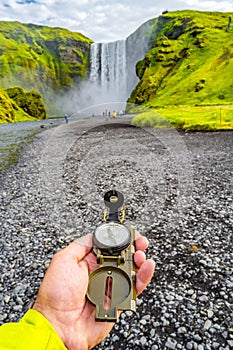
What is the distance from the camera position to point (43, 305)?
11.1 ft

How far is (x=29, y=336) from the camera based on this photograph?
101 inches

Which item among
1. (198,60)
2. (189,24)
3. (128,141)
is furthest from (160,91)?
(128,141)

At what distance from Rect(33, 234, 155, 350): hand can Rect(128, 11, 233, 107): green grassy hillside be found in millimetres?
80520

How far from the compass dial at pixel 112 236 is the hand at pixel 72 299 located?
14.3 inches

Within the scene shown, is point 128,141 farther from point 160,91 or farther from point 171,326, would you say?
point 160,91

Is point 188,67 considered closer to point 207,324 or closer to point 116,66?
point 116,66

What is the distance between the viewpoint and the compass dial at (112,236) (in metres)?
3.53

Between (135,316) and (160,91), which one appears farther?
(160,91)

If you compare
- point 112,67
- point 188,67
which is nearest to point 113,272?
point 188,67

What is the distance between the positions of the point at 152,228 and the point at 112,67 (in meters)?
141

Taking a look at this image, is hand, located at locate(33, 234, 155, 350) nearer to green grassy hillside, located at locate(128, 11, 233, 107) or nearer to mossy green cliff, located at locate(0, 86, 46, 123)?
green grassy hillside, located at locate(128, 11, 233, 107)

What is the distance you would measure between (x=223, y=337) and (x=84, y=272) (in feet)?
12.6

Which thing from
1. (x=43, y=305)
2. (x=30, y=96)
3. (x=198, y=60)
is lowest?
(x=30, y=96)

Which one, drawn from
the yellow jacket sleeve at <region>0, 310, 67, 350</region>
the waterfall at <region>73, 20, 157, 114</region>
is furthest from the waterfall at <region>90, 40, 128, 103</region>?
the yellow jacket sleeve at <region>0, 310, 67, 350</region>
